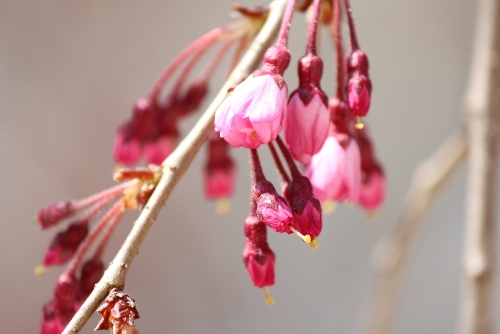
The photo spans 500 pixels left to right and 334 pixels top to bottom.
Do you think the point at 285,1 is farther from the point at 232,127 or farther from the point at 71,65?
the point at 71,65

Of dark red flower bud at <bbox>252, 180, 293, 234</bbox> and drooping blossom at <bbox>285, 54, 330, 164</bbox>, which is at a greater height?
drooping blossom at <bbox>285, 54, 330, 164</bbox>

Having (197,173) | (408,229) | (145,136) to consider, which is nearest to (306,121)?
(145,136)

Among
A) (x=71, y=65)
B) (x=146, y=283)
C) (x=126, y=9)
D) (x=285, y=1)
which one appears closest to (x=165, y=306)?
(x=146, y=283)

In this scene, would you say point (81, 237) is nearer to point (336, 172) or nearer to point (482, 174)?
point (336, 172)

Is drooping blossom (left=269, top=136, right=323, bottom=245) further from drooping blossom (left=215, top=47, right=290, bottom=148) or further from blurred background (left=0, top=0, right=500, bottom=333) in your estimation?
blurred background (left=0, top=0, right=500, bottom=333)

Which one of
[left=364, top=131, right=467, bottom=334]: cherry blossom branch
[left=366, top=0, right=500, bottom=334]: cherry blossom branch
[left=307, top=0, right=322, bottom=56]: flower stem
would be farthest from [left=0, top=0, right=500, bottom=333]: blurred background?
[left=307, top=0, right=322, bottom=56]: flower stem

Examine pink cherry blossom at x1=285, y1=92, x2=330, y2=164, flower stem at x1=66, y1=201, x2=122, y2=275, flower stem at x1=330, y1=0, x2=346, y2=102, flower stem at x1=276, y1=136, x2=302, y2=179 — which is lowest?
flower stem at x1=66, y1=201, x2=122, y2=275
